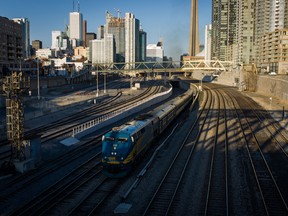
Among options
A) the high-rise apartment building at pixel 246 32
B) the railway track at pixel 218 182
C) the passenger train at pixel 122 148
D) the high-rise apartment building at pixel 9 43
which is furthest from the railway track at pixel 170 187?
the high-rise apartment building at pixel 246 32

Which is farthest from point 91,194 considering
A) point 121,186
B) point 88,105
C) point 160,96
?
point 160,96

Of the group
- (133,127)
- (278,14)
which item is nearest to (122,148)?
(133,127)

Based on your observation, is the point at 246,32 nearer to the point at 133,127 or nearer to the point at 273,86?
the point at 273,86

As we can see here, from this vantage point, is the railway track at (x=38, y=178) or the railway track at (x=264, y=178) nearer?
the railway track at (x=264, y=178)

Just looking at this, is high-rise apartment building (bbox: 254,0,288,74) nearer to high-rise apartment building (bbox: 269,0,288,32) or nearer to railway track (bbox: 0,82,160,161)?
high-rise apartment building (bbox: 269,0,288,32)

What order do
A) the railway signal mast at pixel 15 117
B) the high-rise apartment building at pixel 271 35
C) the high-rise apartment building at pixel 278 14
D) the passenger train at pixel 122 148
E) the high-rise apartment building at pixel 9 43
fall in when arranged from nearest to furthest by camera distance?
the passenger train at pixel 122 148 → the railway signal mast at pixel 15 117 → the high-rise apartment building at pixel 9 43 → the high-rise apartment building at pixel 271 35 → the high-rise apartment building at pixel 278 14

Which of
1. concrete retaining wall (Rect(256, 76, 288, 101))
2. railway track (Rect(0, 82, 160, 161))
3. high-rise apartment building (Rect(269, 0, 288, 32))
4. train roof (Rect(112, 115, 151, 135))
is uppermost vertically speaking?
high-rise apartment building (Rect(269, 0, 288, 32))

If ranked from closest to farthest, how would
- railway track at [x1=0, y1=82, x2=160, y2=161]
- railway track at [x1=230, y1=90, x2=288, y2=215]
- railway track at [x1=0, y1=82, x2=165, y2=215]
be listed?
railway track at [x1=230, y1=90, x2=288, y2=215], railway track at [x1=0, y1=82, x2=165, y2=215], railway track at [x1=0, y1=82, x2=160, y2=161]

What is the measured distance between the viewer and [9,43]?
125m

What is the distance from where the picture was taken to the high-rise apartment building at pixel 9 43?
11888 cm

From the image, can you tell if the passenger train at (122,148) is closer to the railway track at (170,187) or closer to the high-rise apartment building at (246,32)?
the railway track at (170,187)

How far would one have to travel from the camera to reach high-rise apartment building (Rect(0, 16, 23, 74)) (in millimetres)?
118875

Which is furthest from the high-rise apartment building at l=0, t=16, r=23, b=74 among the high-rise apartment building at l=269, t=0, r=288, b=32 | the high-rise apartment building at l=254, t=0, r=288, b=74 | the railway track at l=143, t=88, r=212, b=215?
the high-rise apartment building at l=269, t=0, r=288, b=32

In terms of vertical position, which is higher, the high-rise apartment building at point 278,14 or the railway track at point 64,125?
the high-rise apartment building at point 278,14
